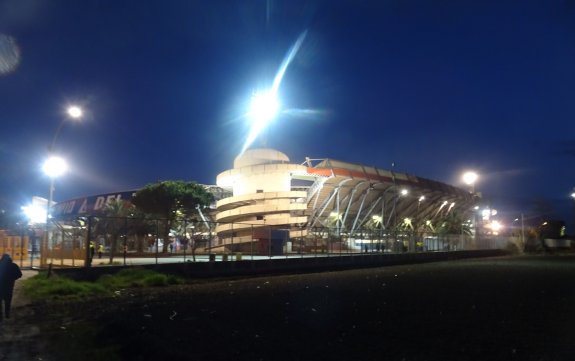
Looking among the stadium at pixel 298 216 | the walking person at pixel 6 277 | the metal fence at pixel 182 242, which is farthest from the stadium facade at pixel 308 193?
the walking person at pixel 6 277

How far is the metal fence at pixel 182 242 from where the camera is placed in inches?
982

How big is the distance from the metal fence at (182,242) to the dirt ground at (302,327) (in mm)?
9728

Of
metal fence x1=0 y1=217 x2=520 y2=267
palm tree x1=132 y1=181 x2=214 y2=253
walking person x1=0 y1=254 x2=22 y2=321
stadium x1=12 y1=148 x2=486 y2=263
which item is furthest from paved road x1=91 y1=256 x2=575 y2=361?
palm tree x1=132 y1=181 x2=214 y2=253

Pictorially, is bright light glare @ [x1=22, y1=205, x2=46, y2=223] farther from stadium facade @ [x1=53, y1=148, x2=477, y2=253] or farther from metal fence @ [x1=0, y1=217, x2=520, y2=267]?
stadium facade @ [x1=53, y1=148, x2=477, y2=253]

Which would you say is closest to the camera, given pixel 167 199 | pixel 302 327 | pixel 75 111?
pixel 302 327

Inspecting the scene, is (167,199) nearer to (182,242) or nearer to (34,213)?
(34,213)

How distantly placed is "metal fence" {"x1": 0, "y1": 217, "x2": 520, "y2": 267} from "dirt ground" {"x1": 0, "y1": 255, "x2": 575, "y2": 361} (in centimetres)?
973

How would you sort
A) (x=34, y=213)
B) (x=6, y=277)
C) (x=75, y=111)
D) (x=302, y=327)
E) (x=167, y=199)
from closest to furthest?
(x=302, y=327) → (x=6, y=277) → (x=75, y=111) → (x=34, y=213) → (x=167, y=199)

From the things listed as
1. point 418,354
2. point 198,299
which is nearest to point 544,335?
point 418,354

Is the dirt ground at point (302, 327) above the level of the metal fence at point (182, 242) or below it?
below

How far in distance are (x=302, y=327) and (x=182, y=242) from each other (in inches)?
Result: 931

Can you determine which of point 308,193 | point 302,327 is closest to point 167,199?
point 308,193

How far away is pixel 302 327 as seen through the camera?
34.1ft

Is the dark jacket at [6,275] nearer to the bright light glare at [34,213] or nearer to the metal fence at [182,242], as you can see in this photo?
the metal fence at [182,242]
